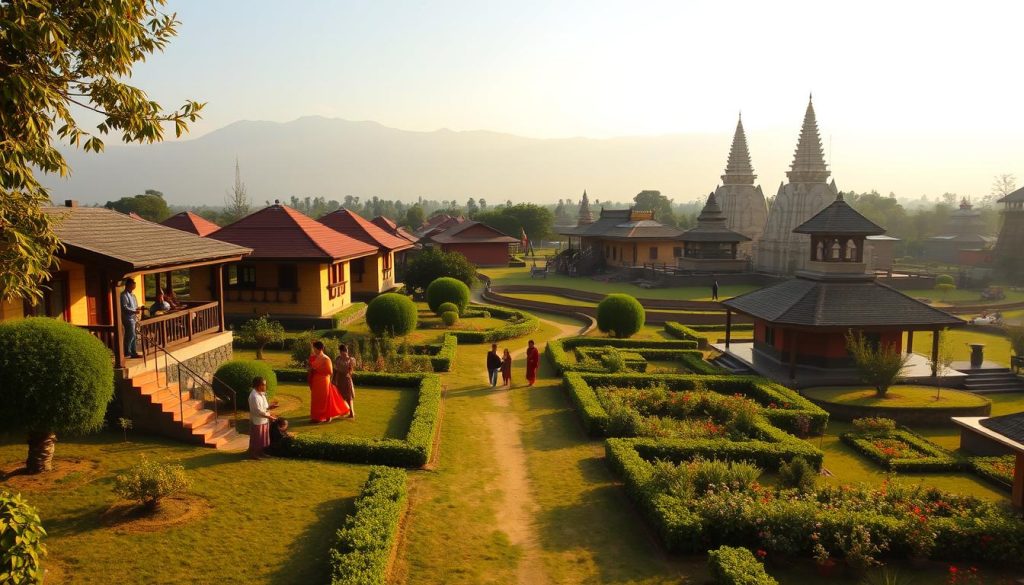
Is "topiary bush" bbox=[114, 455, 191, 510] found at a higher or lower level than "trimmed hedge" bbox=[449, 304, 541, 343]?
higher

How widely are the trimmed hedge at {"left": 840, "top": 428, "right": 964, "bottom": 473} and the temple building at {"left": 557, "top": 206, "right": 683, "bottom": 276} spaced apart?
38.8 m

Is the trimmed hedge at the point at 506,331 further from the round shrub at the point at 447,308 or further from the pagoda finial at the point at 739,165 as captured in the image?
the pagoda finial at the point at 739,165

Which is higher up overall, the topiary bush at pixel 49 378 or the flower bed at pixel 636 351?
the topiary bush at pixel 49 378

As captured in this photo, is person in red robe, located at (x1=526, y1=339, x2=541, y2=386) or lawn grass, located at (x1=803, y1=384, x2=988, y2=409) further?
person in red robe, located at (x1=526, y1=339, x2=541, y2=386)

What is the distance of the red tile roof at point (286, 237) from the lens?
28.2 meters

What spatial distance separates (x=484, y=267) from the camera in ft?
215

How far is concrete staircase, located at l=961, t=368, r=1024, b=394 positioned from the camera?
73.6ft

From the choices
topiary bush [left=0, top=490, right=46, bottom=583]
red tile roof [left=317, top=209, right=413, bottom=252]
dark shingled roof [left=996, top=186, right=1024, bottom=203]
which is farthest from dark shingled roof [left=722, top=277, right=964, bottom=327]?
dark shingled roof [left=996, top=186, right=1024, bottom=203]

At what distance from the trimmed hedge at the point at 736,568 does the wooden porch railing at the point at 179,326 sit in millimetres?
11880

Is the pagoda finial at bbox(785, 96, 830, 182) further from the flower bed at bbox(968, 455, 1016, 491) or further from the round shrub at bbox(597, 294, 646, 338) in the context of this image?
the flower bed at bbox(968, 455, 1016, 491)

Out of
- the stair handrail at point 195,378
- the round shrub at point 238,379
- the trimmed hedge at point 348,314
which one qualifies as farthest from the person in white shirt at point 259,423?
the trimmed hedge at point 348,314

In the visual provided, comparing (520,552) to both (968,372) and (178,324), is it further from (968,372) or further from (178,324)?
(968,372)

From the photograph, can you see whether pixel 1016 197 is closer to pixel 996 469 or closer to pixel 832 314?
pixel 832 314

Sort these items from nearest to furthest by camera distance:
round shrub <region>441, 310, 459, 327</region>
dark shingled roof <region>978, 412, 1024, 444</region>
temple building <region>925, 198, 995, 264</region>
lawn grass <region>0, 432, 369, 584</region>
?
lawn grass <region>0, 432, 369, 584</region>
dark shingled roof <region>978, 412, 1024, 444</region>
round shrub <region>441, 310, 459, 327</region>
temple building <region>925, 198, 995, 264</region>
